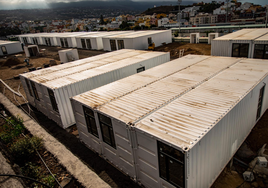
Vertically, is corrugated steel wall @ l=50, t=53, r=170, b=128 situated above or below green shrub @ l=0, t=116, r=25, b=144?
above

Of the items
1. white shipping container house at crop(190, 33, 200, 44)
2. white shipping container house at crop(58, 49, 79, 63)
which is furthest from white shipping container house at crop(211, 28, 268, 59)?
white shipping container house at crop(58, 49, 79, 63)

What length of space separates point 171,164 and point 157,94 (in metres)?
4.28

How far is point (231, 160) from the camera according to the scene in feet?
27.6

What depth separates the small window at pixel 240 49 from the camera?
61.4 feet

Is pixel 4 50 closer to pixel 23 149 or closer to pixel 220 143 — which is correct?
pixel 23 149

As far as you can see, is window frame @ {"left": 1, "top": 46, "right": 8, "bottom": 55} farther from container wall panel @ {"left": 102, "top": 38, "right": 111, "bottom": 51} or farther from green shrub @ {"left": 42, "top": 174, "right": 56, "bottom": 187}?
green shrub @ {"left": 42, "top": 174, "right": 56, "bottom": 187}

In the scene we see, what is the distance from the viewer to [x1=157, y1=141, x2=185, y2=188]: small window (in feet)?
19.2

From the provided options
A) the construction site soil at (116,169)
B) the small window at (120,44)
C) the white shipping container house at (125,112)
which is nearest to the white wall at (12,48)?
the small window at (120,44)

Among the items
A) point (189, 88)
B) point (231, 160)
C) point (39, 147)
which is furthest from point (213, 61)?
point (39, 147)

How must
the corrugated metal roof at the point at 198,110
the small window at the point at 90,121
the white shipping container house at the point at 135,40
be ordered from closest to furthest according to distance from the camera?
the corrugated metal roof at the point at 198,110 < the small window at the point at 90,121 < the white shipping container house at the point at 135,40

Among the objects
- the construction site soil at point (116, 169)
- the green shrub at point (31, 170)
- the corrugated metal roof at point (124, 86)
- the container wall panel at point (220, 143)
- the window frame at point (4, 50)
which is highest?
the window frame at point (4, 50)

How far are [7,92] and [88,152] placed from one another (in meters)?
16.2

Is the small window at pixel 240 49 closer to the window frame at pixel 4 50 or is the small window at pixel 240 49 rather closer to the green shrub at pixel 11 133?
the green shrub at pixel 11 133

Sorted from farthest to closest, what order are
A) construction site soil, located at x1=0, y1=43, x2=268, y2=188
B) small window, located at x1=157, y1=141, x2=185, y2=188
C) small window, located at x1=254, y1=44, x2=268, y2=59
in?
1. small window, located at x1=254, y1=44, x2=268, y2=59
2. construction site soil, located at x1=0, y1=43, x2=268, y2=188
3. small window, located at x1=157, y1=141, x2=185, y2=188
